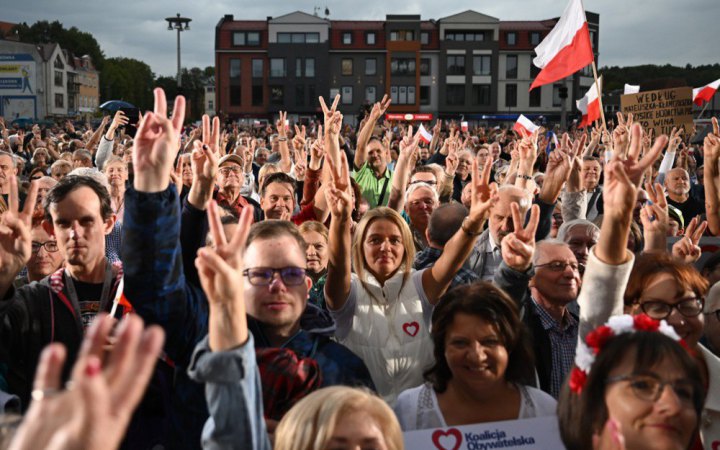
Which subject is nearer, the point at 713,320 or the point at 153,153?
the point at 153,153

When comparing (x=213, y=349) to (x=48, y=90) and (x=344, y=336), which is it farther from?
(x=48, y=90)

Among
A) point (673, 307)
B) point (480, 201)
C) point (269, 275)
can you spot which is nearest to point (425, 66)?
point (480, 201)

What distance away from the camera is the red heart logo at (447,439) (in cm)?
279

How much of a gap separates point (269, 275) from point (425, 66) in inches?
2725

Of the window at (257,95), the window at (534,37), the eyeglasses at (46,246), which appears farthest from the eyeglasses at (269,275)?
the window at (534,37)

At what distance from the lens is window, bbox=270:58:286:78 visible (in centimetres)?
6975

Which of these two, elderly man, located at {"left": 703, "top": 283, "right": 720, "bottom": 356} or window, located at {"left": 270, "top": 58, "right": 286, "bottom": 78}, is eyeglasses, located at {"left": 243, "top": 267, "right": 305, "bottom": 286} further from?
Result: window, located at {"left": 270, "top": 58, "right": 286, "bottom": 78}

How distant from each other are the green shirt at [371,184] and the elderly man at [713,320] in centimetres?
470

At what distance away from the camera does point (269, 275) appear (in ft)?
9.20

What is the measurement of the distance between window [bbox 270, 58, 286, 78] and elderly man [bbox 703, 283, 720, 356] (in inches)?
2693

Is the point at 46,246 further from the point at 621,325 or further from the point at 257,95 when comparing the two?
the point at 257,95

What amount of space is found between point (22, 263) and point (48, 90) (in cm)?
9226

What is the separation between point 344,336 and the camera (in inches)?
144

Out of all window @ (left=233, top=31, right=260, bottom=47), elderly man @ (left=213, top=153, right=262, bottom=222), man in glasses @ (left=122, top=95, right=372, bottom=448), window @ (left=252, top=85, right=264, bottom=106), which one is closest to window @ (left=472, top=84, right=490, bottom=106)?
window @ (left=252, top=85, right=264, bottom=106)
